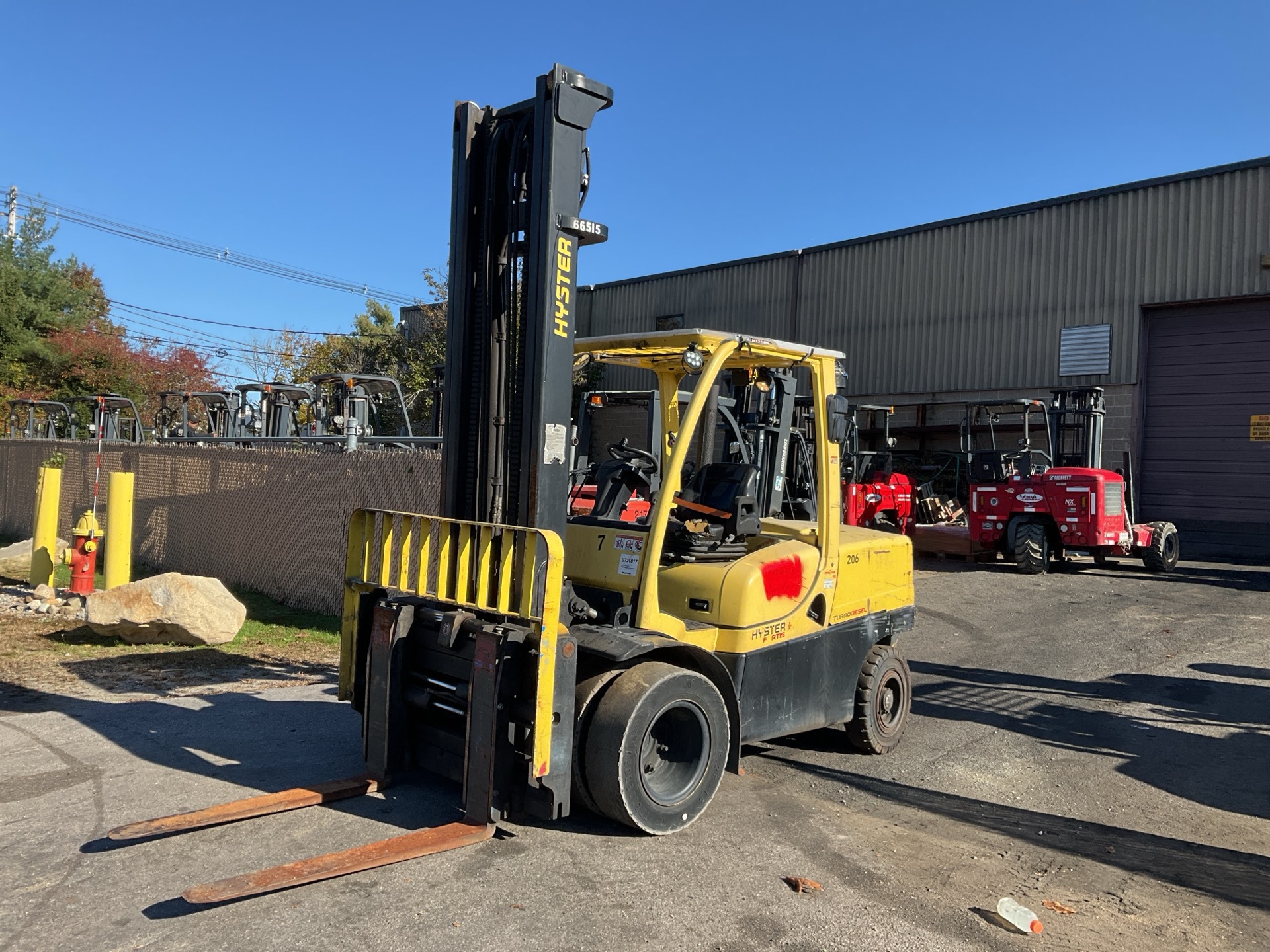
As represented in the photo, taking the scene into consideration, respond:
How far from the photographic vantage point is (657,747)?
479 centimetres

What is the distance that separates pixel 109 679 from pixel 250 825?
398cm

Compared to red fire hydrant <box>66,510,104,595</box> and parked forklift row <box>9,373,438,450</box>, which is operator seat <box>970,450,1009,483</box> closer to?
parked forklift row <box>9,373,438,450</box>

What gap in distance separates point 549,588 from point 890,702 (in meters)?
3.40

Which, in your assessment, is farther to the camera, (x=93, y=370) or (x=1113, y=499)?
(x=93, y=370)

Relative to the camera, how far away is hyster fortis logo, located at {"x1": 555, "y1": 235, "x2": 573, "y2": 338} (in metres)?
4.73

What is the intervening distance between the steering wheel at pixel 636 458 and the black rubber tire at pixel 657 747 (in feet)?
5.06

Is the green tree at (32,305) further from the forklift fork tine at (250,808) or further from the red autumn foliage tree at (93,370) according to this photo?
the forklift fork tine at (250,808)

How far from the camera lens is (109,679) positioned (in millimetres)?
7727

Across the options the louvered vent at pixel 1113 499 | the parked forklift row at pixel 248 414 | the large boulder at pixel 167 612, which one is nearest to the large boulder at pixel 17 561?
the parked forklift row at pixel 248 414

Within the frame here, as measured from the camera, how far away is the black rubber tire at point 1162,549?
1680 centimetres

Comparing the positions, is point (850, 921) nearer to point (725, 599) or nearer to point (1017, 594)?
point (725, 599)

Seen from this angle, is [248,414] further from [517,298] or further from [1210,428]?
[1210,428]

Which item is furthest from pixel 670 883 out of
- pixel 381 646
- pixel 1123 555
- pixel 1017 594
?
pixel 1123 555

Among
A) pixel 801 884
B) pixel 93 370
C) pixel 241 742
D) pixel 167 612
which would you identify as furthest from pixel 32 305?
pixel 801 884
